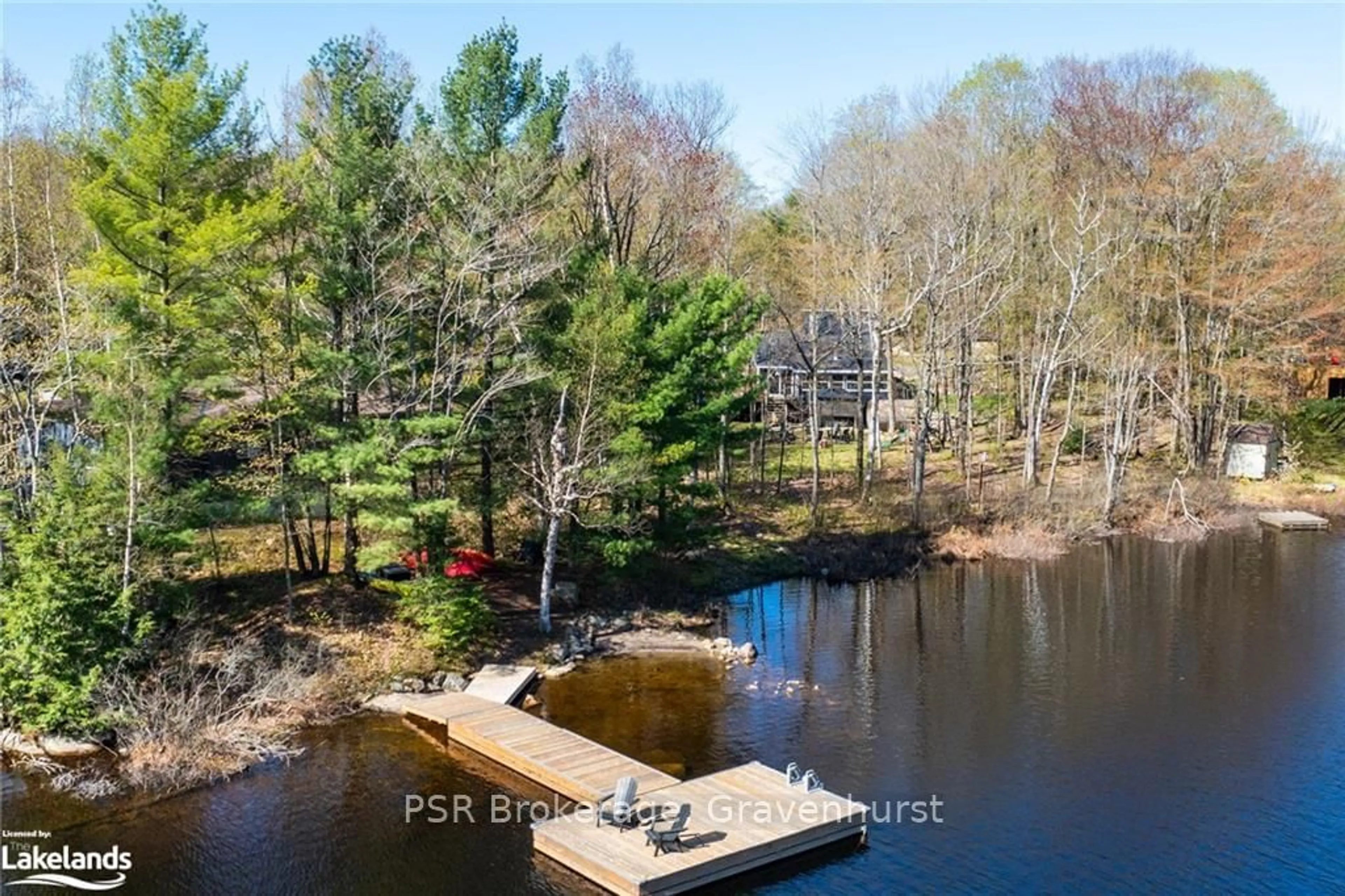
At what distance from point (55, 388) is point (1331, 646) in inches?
1246

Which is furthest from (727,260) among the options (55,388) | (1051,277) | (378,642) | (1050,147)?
(55,388)

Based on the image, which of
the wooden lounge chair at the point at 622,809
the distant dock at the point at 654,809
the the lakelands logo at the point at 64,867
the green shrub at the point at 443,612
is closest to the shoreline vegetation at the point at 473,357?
the green shrub at the point at 443,612

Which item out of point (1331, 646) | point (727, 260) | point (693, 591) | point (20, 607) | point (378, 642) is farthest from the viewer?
point (727, 260)

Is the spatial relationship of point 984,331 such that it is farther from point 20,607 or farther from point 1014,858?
point 20,607

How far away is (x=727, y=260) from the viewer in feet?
146

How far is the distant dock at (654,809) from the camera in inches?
677

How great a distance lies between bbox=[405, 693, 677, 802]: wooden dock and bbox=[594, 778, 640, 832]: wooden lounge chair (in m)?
1.16

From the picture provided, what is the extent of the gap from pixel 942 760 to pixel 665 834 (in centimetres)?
696

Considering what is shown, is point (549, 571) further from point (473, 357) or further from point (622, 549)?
point (473, 357)

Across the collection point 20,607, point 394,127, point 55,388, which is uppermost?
point 394,127

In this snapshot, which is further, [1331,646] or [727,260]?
[727,260]

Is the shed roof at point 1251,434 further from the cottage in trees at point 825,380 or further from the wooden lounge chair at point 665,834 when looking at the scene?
the wooden lounge chair at point 665,834

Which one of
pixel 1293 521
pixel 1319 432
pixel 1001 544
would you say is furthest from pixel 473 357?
pixel 1319 432

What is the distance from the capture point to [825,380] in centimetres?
6159
